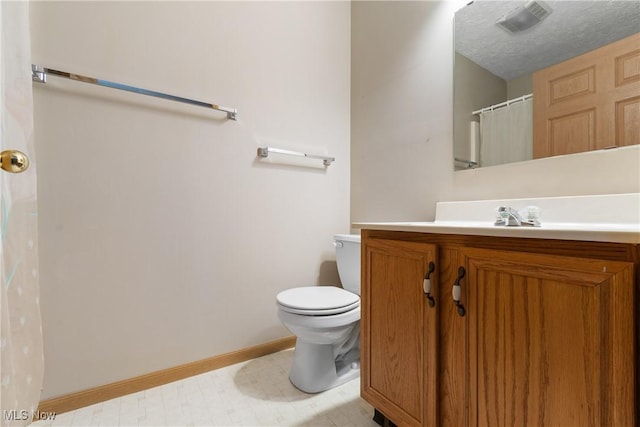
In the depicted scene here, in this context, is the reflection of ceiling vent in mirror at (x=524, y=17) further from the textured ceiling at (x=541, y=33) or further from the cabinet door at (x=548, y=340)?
the cabinet door at (x=548, y=340)

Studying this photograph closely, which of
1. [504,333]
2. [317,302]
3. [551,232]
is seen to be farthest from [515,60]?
[317,302]

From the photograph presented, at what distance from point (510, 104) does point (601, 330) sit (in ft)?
3.02

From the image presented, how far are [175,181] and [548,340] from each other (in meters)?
1.43

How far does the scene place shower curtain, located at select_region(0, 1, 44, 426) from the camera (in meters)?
0.77

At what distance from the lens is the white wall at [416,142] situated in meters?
0.96

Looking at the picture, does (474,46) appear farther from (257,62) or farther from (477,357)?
(477,357)

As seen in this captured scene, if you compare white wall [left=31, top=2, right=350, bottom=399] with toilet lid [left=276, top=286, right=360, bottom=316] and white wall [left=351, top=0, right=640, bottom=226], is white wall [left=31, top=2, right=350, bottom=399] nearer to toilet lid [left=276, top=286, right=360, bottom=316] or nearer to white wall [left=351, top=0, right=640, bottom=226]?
white wall [left=351, top=0, right=640, bottom=226]

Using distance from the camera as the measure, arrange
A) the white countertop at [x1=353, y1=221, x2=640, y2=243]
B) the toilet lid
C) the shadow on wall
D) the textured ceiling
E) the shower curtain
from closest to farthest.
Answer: the white countertop at [x1=353, y1=221, x2=640, y2=243], the shower curtain, the textured ceiling, the toilet lid, the shadow on wall

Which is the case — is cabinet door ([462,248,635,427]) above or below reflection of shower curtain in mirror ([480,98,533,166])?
below

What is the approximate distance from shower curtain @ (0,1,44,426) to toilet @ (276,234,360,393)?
32.0 inches

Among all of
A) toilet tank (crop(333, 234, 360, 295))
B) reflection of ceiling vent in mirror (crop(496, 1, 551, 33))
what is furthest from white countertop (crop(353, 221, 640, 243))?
reflection of ceiling vent in mirror (crop(496, 1, 551, 33))

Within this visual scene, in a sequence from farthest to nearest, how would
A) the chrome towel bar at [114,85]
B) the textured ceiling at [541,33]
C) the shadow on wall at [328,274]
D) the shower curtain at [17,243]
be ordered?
the shadow on wall at [328,274] → the chrome towel bar at [114,85] → the textured ceiling at [541,33] → the shower curtain at [17,243]

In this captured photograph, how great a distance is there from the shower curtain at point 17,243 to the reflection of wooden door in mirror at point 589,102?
1.66 meters

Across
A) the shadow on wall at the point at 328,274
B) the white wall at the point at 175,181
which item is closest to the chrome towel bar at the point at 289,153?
the white wall at the point at 175,181
